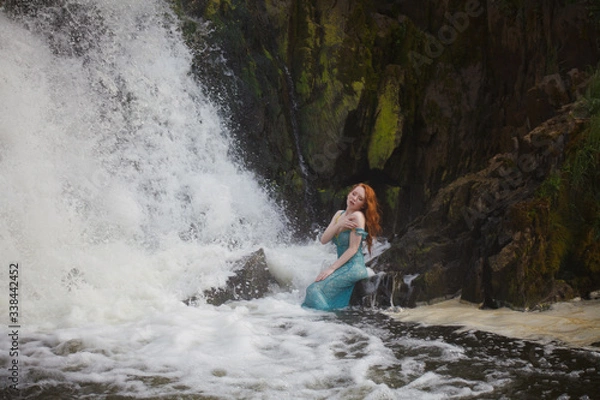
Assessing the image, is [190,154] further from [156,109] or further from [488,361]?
[488,361]

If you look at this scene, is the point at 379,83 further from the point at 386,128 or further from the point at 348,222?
the point at 348,222

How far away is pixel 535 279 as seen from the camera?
17.0 feet

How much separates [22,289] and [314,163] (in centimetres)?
657

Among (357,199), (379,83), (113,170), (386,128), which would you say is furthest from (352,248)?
(379,83)

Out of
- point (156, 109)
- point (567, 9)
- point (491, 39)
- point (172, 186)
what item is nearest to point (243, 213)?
point (172, 186)

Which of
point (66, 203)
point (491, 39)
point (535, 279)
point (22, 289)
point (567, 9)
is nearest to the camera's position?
point (535, 279)

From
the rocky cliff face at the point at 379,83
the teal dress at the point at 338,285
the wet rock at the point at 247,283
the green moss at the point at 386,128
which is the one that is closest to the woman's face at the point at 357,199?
the teal dress at the point at 338,285

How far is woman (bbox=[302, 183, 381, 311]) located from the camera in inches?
242

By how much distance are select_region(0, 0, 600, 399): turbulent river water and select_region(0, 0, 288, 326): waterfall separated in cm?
2

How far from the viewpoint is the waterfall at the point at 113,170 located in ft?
20.6

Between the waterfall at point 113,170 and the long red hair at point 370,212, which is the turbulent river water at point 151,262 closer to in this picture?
the waterfall at point 113,170

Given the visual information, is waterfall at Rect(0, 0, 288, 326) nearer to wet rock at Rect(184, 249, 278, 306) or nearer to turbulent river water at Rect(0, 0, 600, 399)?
turbulent river water at Rect(0, 0, 600, 399)

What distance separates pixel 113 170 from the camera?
29.3ft

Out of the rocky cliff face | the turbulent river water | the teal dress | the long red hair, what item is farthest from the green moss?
the teal dress
